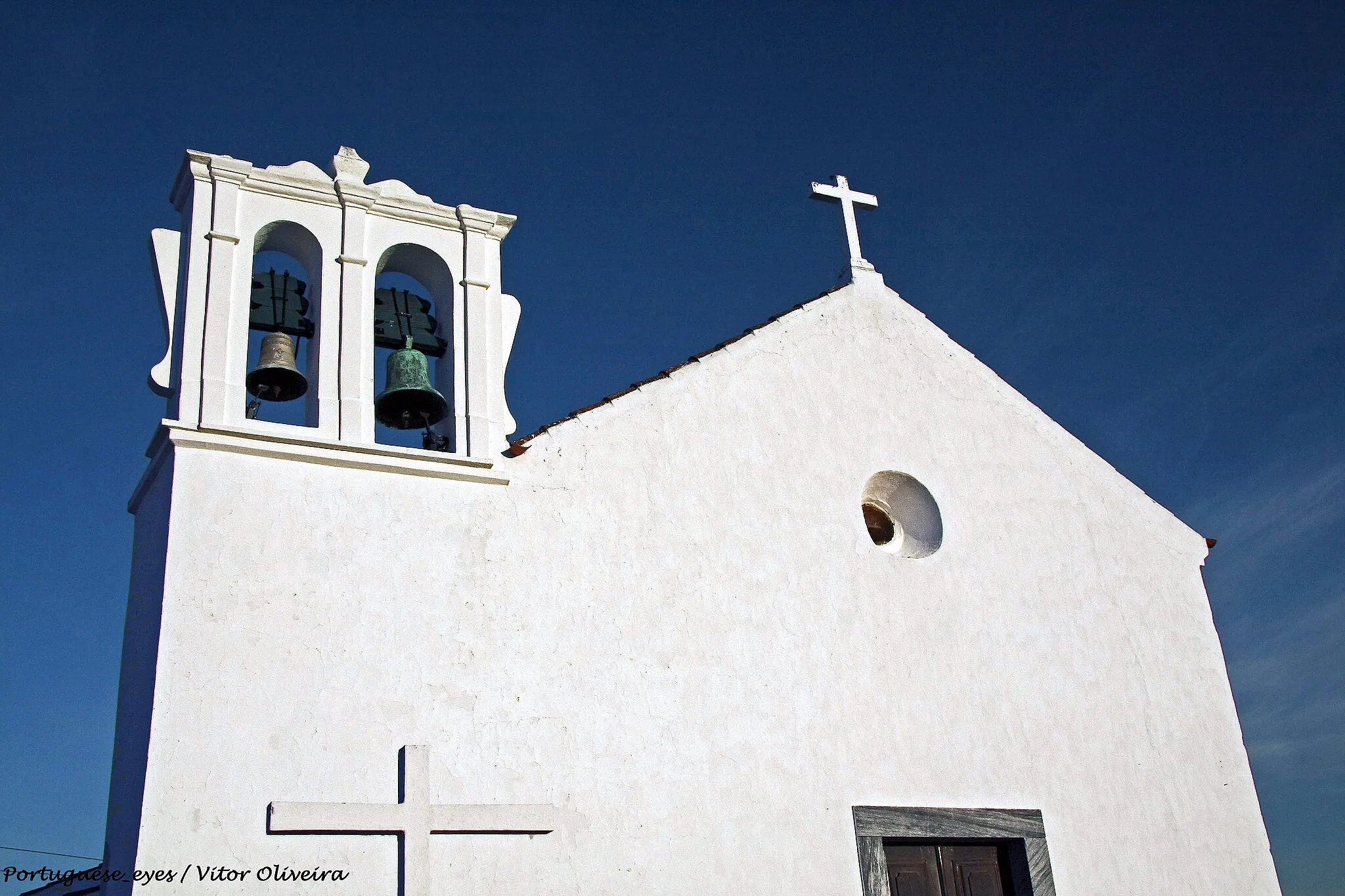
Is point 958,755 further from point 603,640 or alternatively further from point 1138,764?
point 603,640

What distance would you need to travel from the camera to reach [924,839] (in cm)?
838

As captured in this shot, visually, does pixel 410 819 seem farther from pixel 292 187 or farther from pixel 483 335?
pixel 292 187

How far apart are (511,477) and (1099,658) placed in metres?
4.55

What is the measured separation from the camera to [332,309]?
315 inches

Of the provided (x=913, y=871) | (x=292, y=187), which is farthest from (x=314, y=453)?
(x=913, y=871)

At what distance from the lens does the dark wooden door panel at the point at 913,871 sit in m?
8.18

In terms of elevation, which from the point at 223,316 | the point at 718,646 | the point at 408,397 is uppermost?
the point at 223,316

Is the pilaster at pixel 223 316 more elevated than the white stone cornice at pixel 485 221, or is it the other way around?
the white stone cornice at pixel 485 221

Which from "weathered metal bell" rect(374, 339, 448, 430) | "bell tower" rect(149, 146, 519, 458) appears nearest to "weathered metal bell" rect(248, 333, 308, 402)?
"bell tower" rect(149, 146, 519, 458)

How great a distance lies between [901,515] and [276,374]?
4.49 m

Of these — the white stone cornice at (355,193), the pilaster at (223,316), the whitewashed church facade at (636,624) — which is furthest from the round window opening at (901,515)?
the pilaster at (223,316)

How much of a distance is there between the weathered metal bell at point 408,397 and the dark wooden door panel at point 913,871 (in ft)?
12.6

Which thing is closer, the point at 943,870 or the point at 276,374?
the point at 276,374

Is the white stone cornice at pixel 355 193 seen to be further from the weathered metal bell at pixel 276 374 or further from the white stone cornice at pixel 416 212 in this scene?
the weathered metal bell at pixel 276 374
